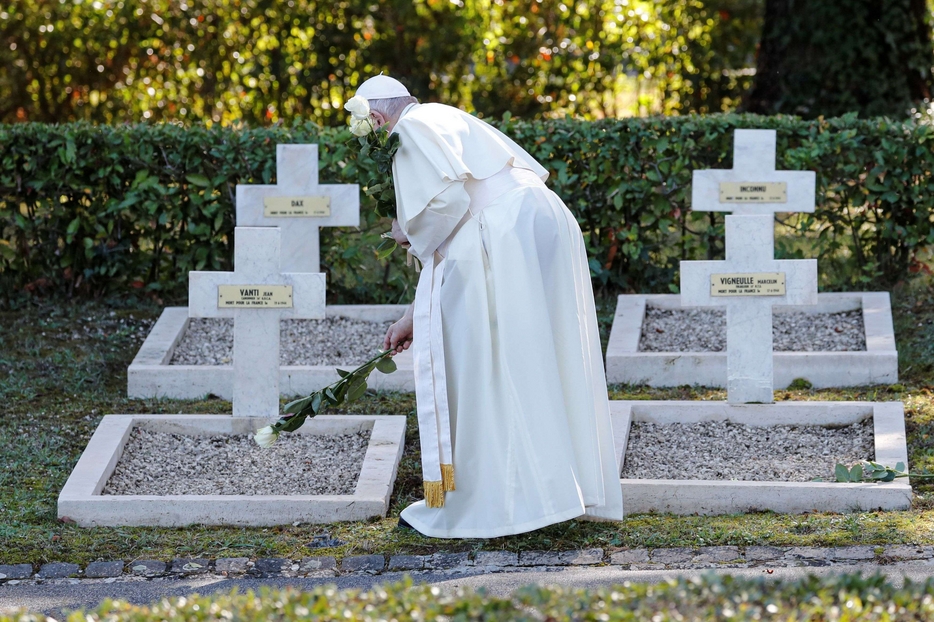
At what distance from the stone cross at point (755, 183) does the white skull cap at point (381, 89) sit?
3350mm

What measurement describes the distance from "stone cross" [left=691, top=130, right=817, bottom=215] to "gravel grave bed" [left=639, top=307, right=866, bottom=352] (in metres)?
0.67

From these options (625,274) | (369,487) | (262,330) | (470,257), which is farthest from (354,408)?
(625,274)

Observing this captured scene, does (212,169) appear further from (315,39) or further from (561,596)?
(561,596)

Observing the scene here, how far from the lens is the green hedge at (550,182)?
313 inches

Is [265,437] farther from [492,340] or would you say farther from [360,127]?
[360,127]

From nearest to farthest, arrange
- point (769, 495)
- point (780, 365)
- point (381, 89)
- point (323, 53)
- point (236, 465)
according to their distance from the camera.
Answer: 1. point (381, 89)
2. point (769, 495)
3. point (236, 465)
4. point (780, 365)
5. point (323, 53)

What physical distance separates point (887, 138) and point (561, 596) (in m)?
5.90

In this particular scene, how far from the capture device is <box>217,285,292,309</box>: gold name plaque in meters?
5.61

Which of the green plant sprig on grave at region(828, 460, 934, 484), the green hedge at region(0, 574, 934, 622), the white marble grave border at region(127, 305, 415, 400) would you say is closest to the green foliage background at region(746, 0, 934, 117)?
the white marble grave border at region(127, 305, 415, 400)

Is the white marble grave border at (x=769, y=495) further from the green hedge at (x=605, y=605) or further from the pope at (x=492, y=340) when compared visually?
the green hedge at (x=605, y=605)

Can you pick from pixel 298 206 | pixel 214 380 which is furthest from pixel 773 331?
pixel 214 380

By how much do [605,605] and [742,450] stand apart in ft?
9.84

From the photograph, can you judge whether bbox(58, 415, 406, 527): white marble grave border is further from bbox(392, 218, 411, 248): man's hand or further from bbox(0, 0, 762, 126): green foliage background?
bbox(0, 0, 762, 126): green foliage background

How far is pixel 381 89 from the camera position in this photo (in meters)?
4.67
